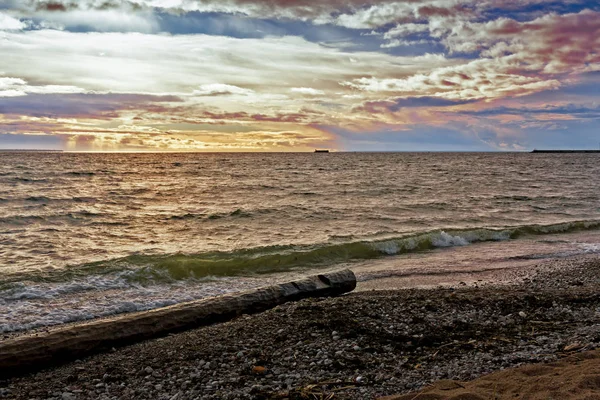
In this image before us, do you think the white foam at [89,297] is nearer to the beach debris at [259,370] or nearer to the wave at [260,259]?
the wave at [260,259]

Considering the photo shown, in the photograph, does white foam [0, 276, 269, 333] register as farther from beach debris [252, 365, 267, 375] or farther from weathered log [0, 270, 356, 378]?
beach debris [252, 365, 267, 375]

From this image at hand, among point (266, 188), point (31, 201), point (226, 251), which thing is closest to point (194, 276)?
point (226, 251)

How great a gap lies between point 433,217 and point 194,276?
13.8m

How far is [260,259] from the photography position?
45.7 ft

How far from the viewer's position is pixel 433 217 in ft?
72.4

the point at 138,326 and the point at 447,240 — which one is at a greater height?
the point at 447,240

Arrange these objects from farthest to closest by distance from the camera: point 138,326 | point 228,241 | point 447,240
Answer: point 447,240 < point 228,241 < point 138,326

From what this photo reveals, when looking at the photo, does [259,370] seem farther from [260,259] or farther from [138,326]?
[260,259]

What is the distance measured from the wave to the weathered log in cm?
396

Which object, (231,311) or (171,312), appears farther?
(231,311)

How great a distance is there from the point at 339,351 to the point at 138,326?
3.45 meters

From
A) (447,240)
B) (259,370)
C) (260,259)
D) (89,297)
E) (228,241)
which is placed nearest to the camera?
(259,370)

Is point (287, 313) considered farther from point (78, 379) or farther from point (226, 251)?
point (226, 251)

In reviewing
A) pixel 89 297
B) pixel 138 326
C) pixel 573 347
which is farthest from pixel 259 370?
pixel 89 297
